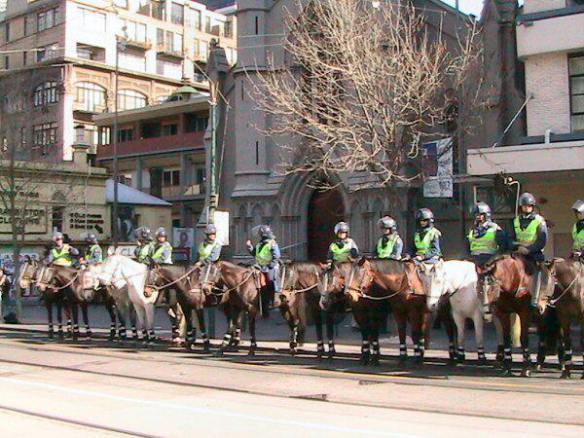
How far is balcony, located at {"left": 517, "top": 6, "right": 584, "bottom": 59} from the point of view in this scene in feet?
73.8

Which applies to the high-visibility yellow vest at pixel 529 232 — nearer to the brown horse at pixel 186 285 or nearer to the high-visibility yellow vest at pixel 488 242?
the high-visibility yellow vest at pixel 488 242

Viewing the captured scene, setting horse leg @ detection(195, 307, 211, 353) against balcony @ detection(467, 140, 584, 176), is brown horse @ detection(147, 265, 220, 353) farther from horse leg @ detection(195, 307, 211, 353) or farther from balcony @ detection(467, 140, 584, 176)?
balcony @ detection(467, 140, 584, 176)

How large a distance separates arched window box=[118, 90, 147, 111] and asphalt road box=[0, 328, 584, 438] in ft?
188

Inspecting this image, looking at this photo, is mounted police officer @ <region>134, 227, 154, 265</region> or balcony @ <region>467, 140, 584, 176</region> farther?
mounted police officer @ <region>134, 227, 154, 265</region>

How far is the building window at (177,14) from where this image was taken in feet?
271

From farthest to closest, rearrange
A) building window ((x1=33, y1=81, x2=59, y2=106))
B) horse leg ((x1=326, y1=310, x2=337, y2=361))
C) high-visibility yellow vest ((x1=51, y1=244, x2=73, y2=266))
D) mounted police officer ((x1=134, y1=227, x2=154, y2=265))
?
1. building window ((x1=33, y1=81, x2=59, y2=106))
2. high-visibility yellow vest ((x1=51, y1=244, x2=73, y2=266))
3. mounted police officer ((x1=134, y1=227, x2=154, y2=265))
4. horse leg ((x1=326, y1=310, x2=337, y2=361))

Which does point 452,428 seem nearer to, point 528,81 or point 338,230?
point 338,230

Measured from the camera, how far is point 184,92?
219 ft

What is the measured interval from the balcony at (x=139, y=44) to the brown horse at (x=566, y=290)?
65.3m

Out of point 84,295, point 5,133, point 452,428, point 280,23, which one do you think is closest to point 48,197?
point 5,133

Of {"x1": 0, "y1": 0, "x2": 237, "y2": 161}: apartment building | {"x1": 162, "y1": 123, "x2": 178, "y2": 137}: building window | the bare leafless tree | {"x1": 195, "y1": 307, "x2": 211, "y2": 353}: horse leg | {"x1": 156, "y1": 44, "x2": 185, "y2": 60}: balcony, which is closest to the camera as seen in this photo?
{"x1": 195, "y1": 307, "x2": 211, "y2": 353}: horse leg

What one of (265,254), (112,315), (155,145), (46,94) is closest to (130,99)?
(46,94)

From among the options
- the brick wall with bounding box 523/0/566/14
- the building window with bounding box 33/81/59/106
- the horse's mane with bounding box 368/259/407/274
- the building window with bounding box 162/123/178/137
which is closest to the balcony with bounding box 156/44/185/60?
the building window with bounding box 33/81/59/106

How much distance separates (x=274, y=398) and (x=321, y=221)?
20487mm
